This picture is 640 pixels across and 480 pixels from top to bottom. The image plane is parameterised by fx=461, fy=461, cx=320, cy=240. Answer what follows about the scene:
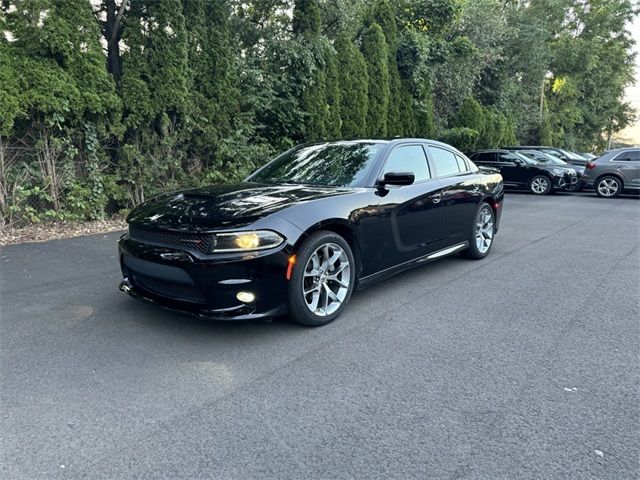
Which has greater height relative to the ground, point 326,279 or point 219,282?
point 219,282

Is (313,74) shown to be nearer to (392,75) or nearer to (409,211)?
(392,75)

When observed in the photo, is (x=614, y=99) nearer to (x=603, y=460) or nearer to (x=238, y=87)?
(x=238, y=87)

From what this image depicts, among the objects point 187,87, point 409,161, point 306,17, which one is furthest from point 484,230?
point 306,17

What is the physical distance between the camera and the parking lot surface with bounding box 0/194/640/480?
82.0 inches

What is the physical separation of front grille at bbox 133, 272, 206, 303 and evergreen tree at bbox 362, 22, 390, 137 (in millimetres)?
10466

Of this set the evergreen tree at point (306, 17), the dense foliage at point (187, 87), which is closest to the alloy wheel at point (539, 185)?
the dense foliage at point (187, 87)

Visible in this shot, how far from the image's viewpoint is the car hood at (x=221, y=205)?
3248 millimetres

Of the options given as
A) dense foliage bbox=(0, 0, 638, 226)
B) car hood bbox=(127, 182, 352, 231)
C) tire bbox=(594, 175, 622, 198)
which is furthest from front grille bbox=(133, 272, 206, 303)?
tire bbox=(594, 175, 622, 198)

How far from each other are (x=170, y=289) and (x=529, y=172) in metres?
14.1

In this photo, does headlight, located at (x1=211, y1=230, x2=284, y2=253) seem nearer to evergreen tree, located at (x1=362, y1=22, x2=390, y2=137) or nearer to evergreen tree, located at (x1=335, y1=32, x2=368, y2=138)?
evergreen tree, located at (x1=335, y1=32, x2=368, y2=138)

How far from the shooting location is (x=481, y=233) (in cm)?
591

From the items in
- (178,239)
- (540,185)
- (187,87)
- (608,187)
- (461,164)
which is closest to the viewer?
(178,239)

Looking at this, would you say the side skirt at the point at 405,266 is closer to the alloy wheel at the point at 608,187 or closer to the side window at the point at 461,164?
the side window at the point at 461,164

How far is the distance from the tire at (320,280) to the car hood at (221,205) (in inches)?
14.8
